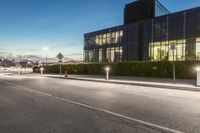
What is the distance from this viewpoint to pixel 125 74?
26688 mm

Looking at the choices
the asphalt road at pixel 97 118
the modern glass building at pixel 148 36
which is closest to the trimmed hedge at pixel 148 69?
the modern glass building at pixel 148 36

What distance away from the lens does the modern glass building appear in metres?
34.0

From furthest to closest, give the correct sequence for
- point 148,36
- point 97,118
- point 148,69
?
1. point 148,36
2. point 148,69
3. point 97,118

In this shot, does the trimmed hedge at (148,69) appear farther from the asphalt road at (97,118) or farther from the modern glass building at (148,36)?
the asphalt road at (97,118)

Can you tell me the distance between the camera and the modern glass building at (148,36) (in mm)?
34031

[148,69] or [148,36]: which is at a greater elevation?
[148,36]

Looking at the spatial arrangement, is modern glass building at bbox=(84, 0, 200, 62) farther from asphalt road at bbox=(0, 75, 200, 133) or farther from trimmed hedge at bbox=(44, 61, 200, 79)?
asphalt road at bbox=(0, 75, 200, 133)

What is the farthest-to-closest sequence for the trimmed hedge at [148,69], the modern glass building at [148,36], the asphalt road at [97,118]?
1. the modern glass building at [148,36]
2. the trimmed hedge at [148,69]
3. the asphalt road at [97,118]

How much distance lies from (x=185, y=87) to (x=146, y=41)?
27098mm

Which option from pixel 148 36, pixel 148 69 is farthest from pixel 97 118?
pixel 148 36

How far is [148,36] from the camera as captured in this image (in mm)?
39656

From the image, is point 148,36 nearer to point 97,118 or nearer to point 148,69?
point 148,69

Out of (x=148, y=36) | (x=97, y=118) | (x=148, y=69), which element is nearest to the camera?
(x=97, y=118)

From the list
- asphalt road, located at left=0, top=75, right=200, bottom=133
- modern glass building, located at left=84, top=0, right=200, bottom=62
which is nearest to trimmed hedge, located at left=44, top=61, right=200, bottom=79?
modern glass building, located at left=84, top=0, right=200, bottom=62
